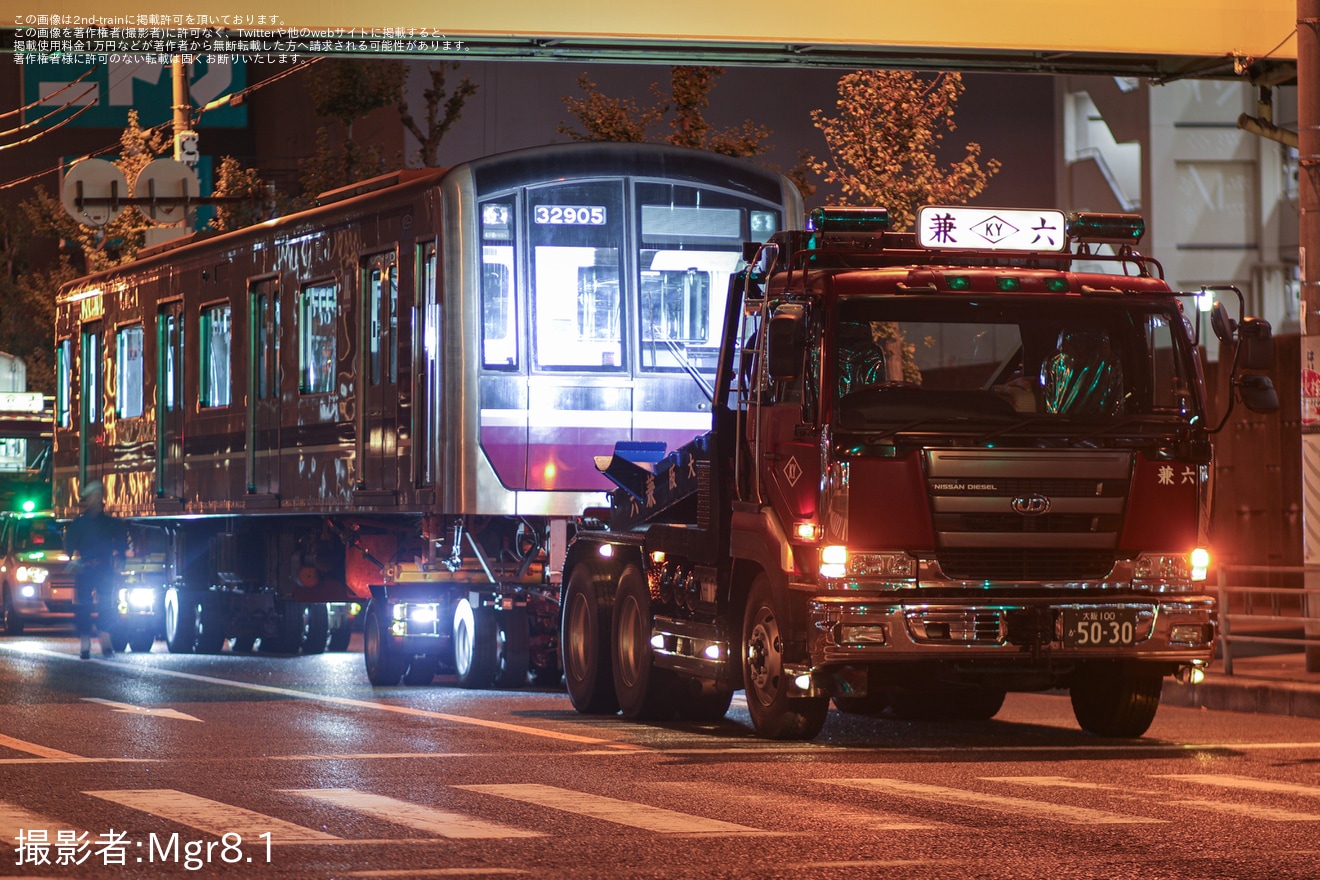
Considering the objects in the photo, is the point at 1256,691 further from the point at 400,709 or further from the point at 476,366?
the point at 476,366

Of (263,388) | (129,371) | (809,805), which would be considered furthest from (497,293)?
(129,371)

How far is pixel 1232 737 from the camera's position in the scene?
1471 cm

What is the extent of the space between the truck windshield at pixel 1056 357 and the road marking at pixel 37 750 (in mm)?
4934

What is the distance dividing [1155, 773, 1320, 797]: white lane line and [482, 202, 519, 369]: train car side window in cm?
767

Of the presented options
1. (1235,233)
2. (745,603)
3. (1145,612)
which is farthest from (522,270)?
(1235,233)

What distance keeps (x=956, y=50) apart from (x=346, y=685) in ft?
25.0

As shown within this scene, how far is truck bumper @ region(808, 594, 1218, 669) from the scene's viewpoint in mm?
12953

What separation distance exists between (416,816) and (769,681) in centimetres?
400

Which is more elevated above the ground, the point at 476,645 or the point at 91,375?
the point at 91,375

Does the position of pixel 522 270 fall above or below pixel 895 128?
below

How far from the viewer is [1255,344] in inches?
522

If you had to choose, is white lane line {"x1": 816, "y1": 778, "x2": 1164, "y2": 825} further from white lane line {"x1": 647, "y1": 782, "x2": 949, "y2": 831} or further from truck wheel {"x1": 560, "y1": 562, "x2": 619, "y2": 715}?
truck wheel {"x1": 560, "y1": 562, "x2": 619, "y2": 715}

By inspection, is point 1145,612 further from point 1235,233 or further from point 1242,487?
point 1235,233

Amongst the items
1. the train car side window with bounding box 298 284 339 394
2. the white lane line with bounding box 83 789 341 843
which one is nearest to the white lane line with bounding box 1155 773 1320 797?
the white lane line with bounding box 83 789 341 843
